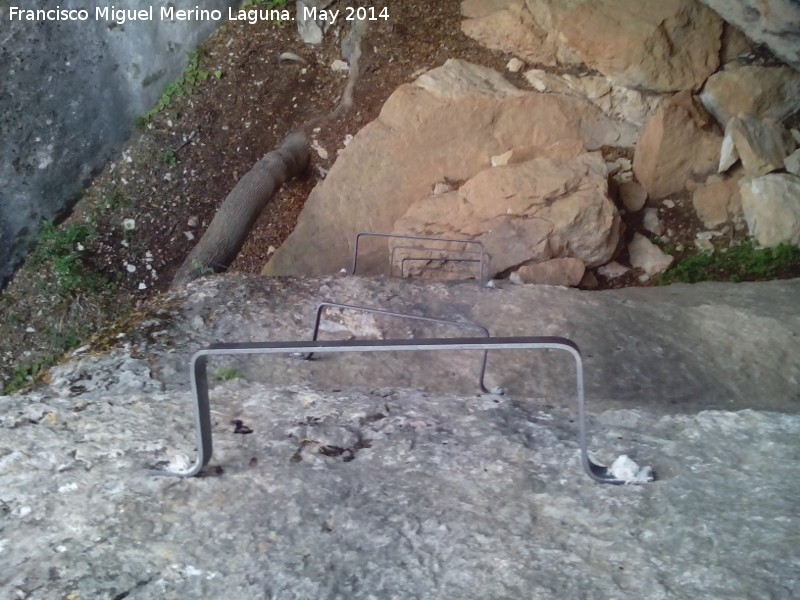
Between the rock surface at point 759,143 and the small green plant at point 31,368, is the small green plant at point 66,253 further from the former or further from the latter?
the rock surface at point 759,143

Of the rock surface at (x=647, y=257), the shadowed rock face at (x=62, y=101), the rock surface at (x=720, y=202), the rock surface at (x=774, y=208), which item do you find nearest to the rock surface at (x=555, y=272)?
the rock surface at (x=647, y=257)

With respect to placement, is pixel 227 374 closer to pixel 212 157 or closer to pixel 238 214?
pixel 238 214

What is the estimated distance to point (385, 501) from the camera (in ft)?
6.38

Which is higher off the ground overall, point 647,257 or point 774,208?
point 774,208

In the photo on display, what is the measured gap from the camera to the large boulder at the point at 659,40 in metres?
6.48

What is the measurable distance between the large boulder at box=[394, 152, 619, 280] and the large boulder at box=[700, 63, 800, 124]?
142cm

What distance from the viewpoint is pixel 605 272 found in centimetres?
634

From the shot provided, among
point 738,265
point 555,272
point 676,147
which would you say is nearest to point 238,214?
point 555,272

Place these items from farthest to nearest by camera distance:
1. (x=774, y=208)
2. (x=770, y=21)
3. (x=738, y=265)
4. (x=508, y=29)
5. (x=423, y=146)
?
(x=508, y=29) < (x=423, y=146) < (x=738, y=265) < (x=774, y=208) < (x=770, y=21)

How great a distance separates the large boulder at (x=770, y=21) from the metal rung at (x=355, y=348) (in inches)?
192

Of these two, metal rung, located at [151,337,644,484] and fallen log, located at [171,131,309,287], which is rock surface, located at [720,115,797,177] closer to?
fallen log, located at [171,131,309,287]

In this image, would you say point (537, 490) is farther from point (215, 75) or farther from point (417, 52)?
point (215, 75)

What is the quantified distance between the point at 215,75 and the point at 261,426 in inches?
265

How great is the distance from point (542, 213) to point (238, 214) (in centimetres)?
327
